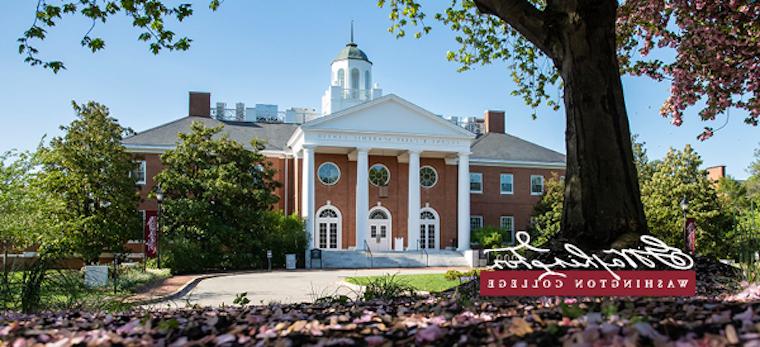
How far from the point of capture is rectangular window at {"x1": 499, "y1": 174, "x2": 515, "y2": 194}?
1847 inches

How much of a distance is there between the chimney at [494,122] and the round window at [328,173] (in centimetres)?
1509

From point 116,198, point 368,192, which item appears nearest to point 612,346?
point 116,198

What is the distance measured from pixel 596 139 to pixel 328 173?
34383 mm

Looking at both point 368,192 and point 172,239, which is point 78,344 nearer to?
point 172,239

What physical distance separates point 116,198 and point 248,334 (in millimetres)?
29121

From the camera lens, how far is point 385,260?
3744 cm

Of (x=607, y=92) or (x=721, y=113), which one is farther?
(x=721, y=113)

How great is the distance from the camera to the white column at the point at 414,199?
1569 inches

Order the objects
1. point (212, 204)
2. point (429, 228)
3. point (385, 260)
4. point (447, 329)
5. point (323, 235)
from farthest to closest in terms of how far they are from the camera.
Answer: point (429, 228) → point (323, 235) → point (385, 260) → point (212, 204) → point (447, 329)

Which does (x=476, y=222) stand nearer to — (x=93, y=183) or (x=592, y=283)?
(x=93, y=183)

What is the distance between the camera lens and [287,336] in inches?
133

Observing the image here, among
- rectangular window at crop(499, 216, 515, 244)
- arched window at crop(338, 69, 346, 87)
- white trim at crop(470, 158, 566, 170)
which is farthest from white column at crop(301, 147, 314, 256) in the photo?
rectangular window at crop(499, 216, 515, 244)

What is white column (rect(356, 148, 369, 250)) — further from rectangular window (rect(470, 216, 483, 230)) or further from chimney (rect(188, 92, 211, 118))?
chimney (rect(188, 92, 211, 118))

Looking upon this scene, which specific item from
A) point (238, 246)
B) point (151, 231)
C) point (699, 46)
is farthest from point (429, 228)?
point (699, 46)
